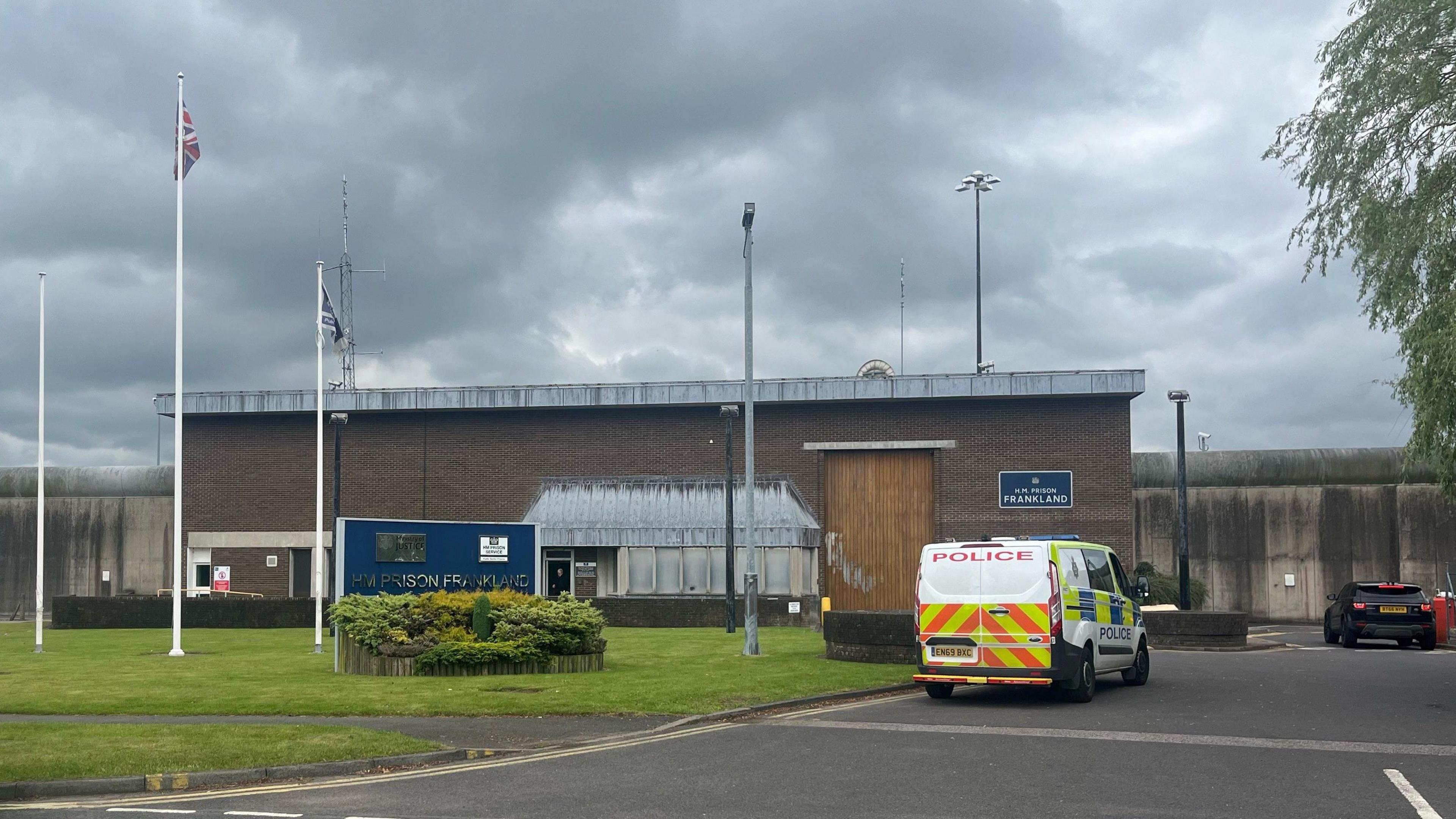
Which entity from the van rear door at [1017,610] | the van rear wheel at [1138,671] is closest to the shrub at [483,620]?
the van rear door at [1017,610]

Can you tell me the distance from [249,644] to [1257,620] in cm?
3136

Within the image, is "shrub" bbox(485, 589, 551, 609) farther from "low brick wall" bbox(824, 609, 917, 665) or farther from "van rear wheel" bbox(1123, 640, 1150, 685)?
"van rear wheel" bbox(1123, 640, 1150, 685)

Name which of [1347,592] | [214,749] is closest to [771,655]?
[214,749]

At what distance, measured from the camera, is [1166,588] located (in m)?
39.0

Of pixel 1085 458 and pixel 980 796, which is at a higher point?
pixel 1085 458

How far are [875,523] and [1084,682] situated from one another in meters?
26.2

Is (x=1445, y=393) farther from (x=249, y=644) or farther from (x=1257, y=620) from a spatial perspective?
(x=1257, y=620)

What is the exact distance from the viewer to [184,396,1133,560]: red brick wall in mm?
41406

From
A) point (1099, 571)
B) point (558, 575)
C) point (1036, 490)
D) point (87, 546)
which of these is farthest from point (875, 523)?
point (87, 546)

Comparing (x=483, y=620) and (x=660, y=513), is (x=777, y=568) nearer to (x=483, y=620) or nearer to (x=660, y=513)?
(x=660, y=513)

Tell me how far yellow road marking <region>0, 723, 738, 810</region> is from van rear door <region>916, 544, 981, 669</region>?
424cm

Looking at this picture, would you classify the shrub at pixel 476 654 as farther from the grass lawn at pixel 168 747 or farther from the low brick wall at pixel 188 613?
the low brick wall at pixel 188 613

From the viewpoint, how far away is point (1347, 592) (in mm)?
29562

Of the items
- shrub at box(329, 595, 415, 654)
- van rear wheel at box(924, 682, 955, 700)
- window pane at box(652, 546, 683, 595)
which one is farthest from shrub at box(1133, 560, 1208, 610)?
shrub at box(329, 595, 415, 654)
